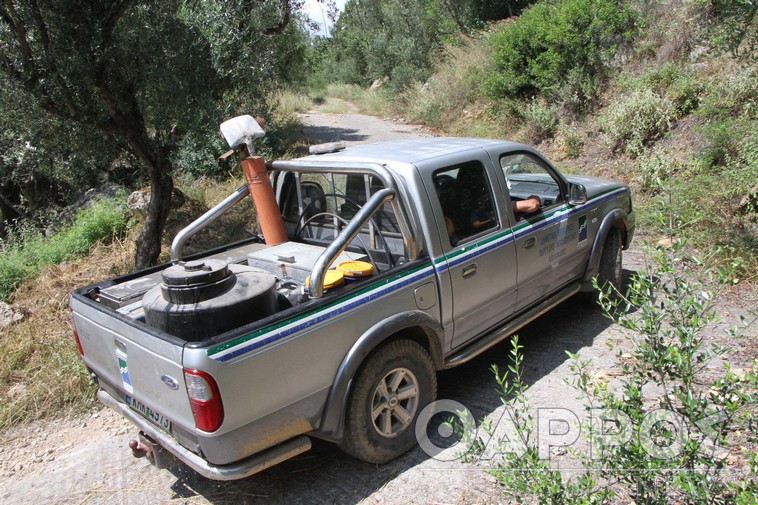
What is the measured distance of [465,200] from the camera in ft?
13.7

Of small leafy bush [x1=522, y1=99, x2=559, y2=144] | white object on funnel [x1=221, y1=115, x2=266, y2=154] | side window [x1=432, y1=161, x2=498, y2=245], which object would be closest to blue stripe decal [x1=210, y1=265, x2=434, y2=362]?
side window [x1=432, y1=161, x2=498, y2=245]

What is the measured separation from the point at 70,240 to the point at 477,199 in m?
7.07

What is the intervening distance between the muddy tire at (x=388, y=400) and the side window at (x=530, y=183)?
1.57 metres

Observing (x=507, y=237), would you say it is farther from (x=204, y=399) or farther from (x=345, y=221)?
(x=204, y=399)

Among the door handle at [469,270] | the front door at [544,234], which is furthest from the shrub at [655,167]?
the door handle at [469,270]

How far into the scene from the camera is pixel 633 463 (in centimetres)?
234

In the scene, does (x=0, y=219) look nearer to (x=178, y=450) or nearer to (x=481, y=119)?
(x=481, y=119)

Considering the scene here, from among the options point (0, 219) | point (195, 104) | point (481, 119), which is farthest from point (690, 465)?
point (0, 219)

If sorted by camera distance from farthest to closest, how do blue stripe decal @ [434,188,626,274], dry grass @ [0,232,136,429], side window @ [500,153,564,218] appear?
1. dry grass @ [0,232,136,429]
2. side window @ [500,153,564,218]
3. blue stripe decal @ [434,188,626,274]

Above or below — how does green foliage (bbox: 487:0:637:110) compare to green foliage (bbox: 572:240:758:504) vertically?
above

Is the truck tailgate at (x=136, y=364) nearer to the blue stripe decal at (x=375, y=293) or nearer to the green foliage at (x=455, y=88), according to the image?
the blue stripe decal at (x=375, y=293)

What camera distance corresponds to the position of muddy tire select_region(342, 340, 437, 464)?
3373mm

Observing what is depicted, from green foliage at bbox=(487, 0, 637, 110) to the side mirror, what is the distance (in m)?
7.85

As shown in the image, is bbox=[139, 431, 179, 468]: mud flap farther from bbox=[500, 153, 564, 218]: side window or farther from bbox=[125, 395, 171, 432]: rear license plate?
bbox=[500, 153, 564, 218]: side window
